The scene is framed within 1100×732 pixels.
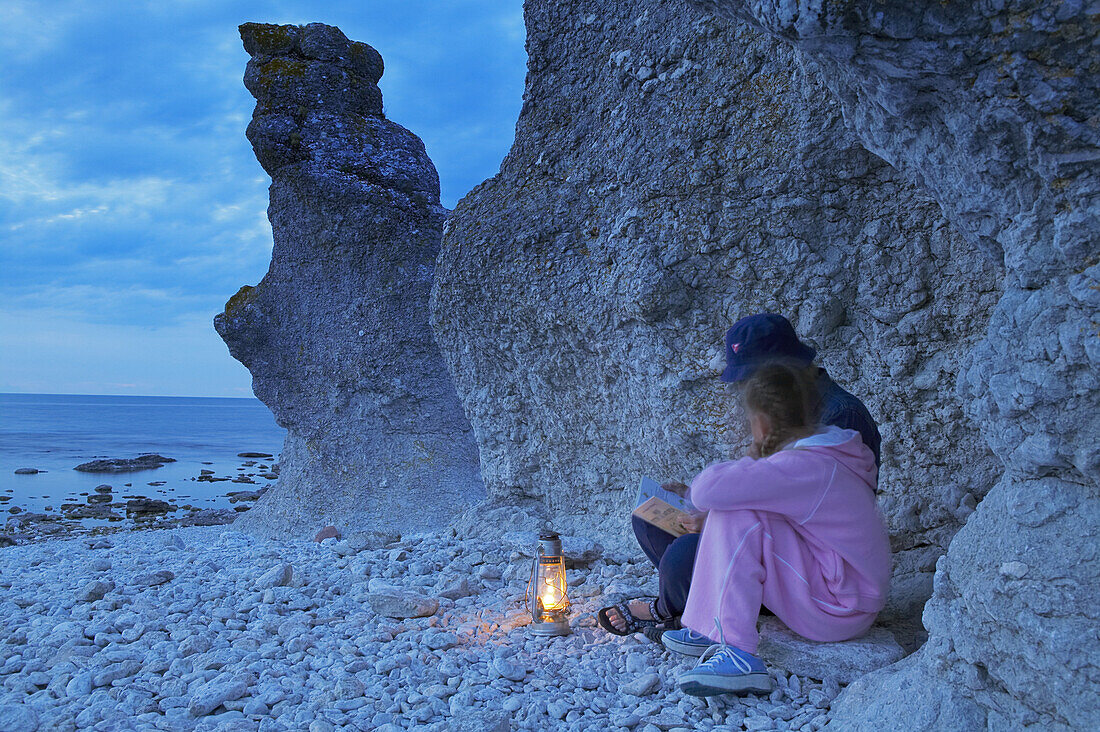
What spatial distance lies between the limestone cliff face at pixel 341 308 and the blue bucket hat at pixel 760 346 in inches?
321

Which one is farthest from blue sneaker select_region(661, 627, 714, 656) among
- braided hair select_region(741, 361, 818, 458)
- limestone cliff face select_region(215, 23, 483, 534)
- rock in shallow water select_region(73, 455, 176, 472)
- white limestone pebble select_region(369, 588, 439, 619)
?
rock in shallow water select_region(73, 455, 176, 472)

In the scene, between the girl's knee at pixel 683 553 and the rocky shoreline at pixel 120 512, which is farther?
the rocky shoreline at pixel 120 512

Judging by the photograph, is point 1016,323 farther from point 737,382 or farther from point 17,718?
point 17,718

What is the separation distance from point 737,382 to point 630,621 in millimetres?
1277

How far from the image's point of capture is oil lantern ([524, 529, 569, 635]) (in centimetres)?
364

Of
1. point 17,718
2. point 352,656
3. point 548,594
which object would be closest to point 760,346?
point 548,594

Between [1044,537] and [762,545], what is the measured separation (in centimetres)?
94

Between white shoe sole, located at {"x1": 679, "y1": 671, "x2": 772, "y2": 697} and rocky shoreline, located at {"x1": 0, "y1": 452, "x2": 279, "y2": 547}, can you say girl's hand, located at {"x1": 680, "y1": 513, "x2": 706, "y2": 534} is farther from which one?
rocky shoreline, located at {"x1": 0, "y1": 452, "x2": 279, "y2": 547}

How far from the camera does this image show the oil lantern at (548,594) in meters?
3.64

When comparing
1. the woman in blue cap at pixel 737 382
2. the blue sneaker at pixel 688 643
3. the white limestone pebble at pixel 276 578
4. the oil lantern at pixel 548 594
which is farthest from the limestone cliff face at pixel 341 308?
the blue sneaker at pixel 688 643

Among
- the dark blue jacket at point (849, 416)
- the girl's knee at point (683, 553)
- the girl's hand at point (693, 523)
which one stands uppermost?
the dark blue jacket at point (849, 416)

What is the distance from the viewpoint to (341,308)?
11.6 meters

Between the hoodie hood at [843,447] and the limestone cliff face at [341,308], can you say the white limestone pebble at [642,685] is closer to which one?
the hoodie hood at [843,447]

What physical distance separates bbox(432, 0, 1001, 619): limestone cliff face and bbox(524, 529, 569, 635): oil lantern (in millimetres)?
1475
